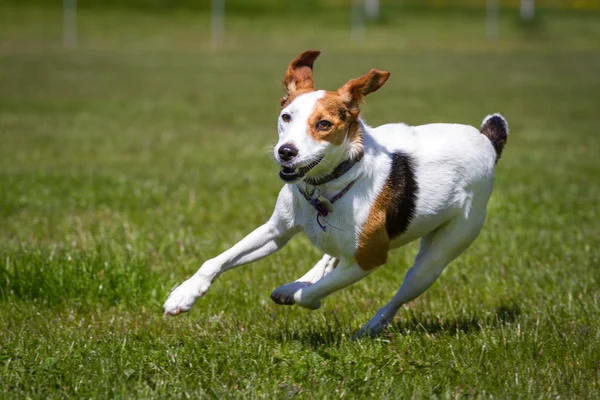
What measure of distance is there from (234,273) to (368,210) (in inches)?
86.8

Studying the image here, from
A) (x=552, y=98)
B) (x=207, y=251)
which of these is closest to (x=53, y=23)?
(x=552, y=98)

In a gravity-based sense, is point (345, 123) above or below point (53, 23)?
above

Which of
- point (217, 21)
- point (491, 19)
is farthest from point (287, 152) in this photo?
point (491, 19)

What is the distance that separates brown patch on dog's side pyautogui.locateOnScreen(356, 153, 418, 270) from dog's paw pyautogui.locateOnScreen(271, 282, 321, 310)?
37 cm

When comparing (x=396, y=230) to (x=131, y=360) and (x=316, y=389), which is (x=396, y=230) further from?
(x=131, y=360)

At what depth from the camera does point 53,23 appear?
45.6 meters

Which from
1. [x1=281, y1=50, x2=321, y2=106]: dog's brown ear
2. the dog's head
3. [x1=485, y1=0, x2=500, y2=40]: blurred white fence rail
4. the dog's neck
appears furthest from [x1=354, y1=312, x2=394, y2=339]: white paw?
[x1=485, y1=0, x2=500, y2=40]: blurred white fence rail

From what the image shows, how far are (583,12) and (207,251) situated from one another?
54010 mm

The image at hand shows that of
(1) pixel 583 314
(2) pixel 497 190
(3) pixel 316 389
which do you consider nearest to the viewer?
(3) pixel 316 389

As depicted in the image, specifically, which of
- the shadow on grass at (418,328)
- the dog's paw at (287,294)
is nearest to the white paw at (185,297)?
the dog's paw at (287,294)

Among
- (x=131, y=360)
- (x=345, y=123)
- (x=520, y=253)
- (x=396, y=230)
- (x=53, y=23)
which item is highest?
(x=345, y=123)

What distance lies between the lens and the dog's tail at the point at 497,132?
571 cm

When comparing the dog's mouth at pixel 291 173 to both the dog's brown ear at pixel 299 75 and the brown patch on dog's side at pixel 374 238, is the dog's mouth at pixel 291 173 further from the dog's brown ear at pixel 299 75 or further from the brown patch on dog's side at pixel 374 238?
the dog's brown ear at pixel 299 75

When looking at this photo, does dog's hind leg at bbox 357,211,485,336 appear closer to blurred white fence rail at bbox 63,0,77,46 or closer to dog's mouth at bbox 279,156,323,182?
dog's mouth at bbox 279,156,323,182
